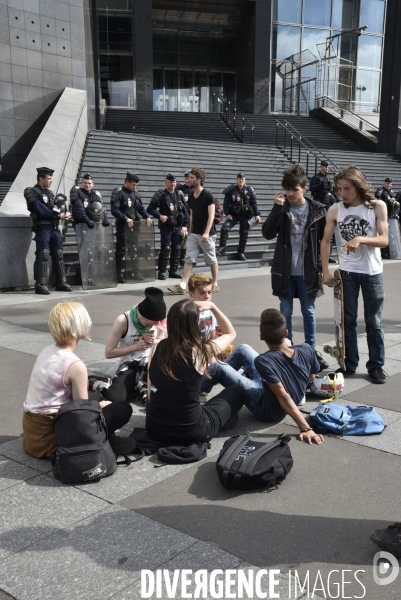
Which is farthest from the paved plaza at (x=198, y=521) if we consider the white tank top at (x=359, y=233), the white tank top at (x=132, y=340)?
the white tank top at (x=359, y=233)

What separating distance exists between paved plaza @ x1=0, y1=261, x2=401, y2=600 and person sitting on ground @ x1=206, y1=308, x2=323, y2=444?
0.13 meters

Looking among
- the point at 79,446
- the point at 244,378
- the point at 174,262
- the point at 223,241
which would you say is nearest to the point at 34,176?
the point at 174,262

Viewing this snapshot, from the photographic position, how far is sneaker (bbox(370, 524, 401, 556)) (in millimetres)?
2641

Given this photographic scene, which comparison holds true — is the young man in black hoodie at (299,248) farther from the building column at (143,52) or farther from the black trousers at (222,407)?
the building column at (143,52)

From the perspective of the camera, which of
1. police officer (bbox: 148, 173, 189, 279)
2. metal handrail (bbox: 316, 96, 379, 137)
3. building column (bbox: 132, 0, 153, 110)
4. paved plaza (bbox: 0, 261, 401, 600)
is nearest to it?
paved plaza (bbox: 0, 261, 401, 600)

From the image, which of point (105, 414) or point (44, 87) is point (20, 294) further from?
point (44, 87)

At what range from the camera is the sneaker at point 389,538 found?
2.64 m

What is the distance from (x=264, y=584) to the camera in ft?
8.17

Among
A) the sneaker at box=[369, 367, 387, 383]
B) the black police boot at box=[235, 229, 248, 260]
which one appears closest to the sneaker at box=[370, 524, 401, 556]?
the sneaker at box=[369, 367, 387, 383]

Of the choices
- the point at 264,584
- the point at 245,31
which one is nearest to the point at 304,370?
the point at 264,584

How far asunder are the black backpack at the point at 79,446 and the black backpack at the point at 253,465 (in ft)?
2.32

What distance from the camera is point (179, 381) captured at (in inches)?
140

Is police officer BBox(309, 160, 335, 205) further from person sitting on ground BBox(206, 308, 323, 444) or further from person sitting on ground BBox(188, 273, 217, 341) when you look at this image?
person sitting on ground BBox(206, 308, 323, 444)

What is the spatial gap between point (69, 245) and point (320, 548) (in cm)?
926
